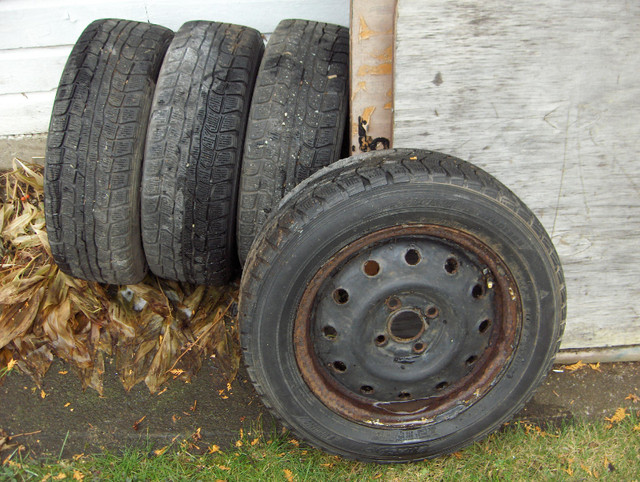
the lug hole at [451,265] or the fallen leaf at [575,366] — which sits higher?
the lug hole at [451,265]

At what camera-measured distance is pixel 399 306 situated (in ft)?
7.18

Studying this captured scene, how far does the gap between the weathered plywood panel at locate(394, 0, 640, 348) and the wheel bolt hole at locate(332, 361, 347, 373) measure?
0.97 metres

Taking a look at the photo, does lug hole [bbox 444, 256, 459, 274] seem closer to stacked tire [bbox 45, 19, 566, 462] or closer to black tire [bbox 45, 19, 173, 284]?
stacked tire [bbox 45, 19, 566, 462]

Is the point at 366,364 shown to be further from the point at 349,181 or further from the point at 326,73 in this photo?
the point at 326,73

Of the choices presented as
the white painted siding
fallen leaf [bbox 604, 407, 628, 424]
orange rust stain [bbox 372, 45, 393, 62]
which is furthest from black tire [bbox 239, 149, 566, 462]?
the white painted siding

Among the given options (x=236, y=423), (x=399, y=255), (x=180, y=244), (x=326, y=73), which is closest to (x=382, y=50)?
(x=326, y=73)

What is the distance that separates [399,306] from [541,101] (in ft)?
3.49

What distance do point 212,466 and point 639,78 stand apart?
8.14ft

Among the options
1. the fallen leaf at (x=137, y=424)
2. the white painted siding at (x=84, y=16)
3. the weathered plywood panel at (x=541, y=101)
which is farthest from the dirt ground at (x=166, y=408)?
the white painted siding at (x=84, y=16)

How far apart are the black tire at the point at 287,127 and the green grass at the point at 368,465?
40.0 inches

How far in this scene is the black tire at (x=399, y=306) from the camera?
201 cm

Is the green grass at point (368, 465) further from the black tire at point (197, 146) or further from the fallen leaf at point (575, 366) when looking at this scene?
the black tire at point (197, 146)

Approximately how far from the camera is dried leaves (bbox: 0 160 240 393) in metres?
3.00

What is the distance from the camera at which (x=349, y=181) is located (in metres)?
2.02
